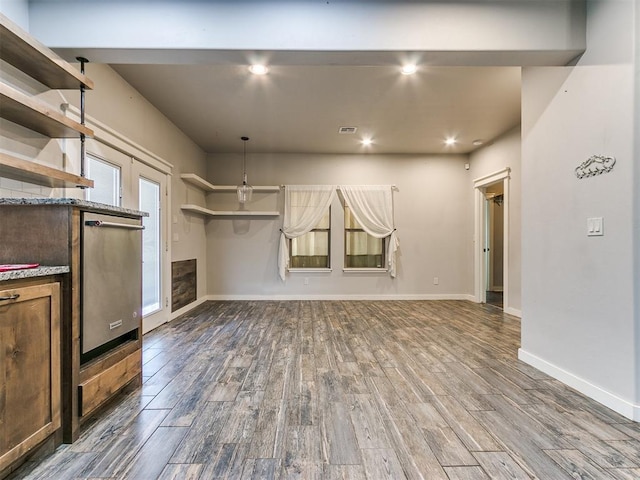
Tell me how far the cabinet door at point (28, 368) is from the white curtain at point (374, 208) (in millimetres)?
4537

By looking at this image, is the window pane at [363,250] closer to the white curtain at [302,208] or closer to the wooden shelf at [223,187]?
the white curtain at [302,208]

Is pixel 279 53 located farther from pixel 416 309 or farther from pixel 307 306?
pixel 416 309

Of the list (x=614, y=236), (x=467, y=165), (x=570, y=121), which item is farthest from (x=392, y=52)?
(x=467, y=165)

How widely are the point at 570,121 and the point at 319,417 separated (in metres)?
2.77

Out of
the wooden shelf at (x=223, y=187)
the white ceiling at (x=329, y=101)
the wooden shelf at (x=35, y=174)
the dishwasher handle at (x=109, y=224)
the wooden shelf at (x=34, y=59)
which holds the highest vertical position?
the white ceiling at (x=329, y=101)

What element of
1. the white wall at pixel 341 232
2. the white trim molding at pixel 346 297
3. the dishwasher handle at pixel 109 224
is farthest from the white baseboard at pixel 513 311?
the dishwasher handle at pixel 109 224

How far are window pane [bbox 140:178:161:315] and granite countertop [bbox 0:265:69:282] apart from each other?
2.15 metres

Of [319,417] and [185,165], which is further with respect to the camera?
[185,165]

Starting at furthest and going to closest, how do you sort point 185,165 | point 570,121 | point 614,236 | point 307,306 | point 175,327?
1. point 307,306
2. point 185,165
3. point 175,327
4. point 570,121
5. point 614,236

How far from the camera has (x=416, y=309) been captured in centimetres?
477

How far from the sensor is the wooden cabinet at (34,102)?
1571 millimetres

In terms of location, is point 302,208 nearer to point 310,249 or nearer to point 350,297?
point 310,249

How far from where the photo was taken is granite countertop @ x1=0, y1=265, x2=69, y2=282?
122 centimetres

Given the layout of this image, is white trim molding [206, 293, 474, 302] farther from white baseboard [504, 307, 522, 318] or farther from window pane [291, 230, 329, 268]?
white baseboard [504, 307, 522, 318]
